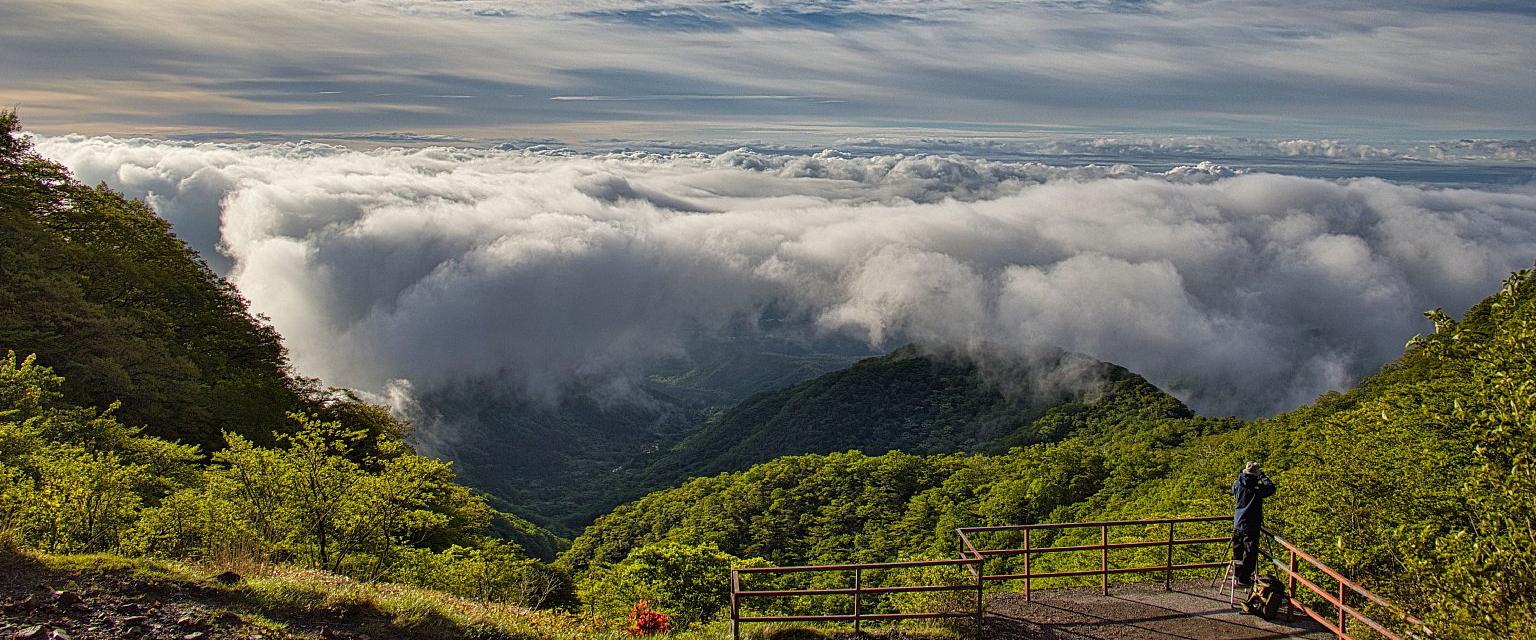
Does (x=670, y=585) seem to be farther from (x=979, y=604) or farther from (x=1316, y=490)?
(x=1316, y=490)

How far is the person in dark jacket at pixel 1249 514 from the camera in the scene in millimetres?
14047

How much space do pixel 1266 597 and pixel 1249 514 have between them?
148 cm

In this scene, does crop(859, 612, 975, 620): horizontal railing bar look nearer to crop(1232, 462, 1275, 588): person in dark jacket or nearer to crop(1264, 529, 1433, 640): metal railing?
crop(1232, 462, 1275, 588): person in dark jacket

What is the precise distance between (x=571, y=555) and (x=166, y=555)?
58.7 meters

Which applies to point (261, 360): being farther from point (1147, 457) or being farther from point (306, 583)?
point (1147, 457)

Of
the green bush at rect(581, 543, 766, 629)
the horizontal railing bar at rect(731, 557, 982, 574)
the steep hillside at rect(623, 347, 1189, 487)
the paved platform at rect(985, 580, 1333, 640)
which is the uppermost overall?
the horizontal railing bar at rect(731, 557, 982, 574)

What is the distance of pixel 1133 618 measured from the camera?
14.5 meters

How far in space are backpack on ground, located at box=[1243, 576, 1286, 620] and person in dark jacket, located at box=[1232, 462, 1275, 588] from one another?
30cm

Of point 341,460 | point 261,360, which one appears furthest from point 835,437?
point 341,460

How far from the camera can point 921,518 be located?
59.5 m

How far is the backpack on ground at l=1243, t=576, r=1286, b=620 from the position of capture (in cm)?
1405

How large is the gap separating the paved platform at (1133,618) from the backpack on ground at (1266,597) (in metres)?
0.14

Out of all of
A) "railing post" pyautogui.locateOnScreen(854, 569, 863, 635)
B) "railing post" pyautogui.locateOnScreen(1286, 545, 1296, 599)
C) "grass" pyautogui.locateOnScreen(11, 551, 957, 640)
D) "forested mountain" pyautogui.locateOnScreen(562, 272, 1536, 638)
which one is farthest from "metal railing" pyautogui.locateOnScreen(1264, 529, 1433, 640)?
"railing post" pyautogui.locateOnScreen(854, 569, 863, 635)

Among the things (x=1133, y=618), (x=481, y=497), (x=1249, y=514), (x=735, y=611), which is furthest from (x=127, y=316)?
(x=1249, y=514)
